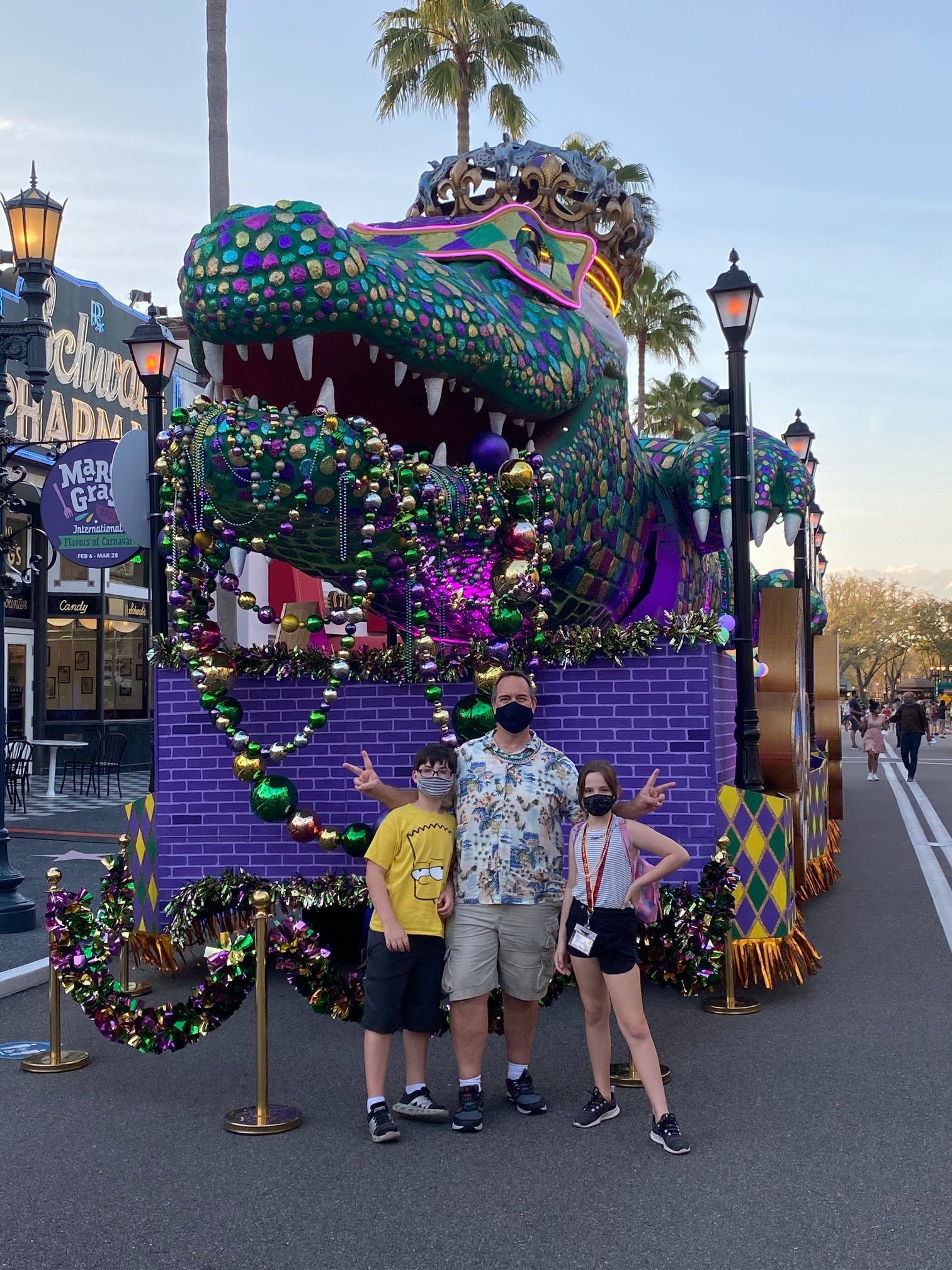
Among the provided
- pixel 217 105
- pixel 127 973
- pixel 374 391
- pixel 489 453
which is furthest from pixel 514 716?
pixel 217 105

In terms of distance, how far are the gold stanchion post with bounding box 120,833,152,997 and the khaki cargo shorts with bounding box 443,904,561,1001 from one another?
2328 millimetres

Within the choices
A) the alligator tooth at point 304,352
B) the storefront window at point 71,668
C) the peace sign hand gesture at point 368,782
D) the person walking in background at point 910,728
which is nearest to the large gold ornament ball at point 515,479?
the alligator tooth at point 304,352

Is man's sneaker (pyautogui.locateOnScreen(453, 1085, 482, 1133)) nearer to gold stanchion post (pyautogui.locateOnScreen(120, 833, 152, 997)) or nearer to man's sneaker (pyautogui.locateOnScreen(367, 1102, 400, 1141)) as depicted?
man's sneaker (pyautogui.locateOnScreen(367, 1102, 400, 1141))

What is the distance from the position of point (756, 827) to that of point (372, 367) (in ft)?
9.61

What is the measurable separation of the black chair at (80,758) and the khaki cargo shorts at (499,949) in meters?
15.1

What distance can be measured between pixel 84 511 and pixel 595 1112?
867 cm

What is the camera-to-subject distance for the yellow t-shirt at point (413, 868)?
4.54 metres

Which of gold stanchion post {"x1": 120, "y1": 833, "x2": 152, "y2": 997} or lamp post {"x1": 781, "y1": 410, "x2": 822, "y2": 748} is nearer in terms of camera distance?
gold stanchion post {"x1": 120, "y1": 833, "x2": 152, "y2": 997}

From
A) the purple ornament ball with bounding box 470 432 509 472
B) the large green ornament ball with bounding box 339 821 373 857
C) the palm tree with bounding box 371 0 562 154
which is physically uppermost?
the palm tree with bounding box 371 0 562 154

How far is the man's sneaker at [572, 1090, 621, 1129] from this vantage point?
4.42m

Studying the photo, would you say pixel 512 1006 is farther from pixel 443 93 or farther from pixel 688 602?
pixel 443 93

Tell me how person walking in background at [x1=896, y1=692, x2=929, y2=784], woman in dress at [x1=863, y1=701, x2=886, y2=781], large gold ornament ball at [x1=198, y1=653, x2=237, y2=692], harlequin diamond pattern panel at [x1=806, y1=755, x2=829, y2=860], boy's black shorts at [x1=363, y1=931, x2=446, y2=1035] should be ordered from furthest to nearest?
woman in dress at [x1=863, y1=701, x2=886, y2=781], person walking in background at [x1=896, y1=692, x2=929, y2=784], harlequin diamond pattern panel at [x1=806, y1=755, x2=829, y2=860], large gold ornament ball at [x1=198, y1=653, x2=237, y2=692], boy's black shorts at [x1=363, y1=931, x2=446, y2=1035]

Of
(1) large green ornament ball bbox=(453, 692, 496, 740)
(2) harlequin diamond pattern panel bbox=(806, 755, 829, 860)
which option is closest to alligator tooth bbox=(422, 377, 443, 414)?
(1) large green ornament ball bbox=(453, 692, 496, 740)

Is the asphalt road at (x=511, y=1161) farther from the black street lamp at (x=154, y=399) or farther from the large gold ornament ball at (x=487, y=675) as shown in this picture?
the black street lamp at (x=154, y=399)
